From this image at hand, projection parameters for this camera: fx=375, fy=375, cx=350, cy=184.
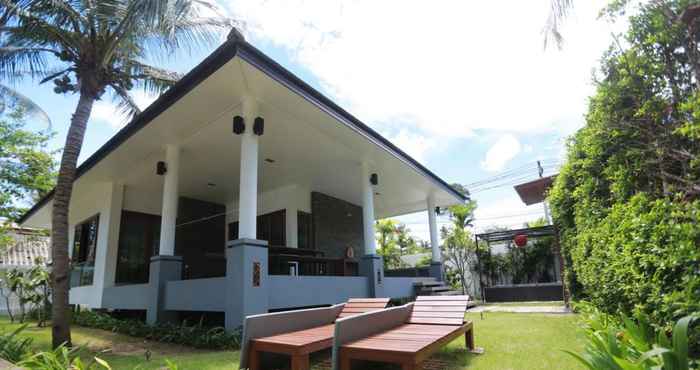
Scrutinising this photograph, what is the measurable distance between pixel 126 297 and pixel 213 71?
264 inches

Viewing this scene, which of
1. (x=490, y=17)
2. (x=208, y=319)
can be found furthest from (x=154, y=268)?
(x=490, y=17)

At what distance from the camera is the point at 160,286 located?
798cm

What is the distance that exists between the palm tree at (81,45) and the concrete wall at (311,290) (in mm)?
3381

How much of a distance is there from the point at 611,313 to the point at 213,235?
12.2m

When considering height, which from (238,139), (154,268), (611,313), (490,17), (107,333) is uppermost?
(490,17)

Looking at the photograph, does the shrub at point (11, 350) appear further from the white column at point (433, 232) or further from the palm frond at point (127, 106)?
the white column at point (433, 232)

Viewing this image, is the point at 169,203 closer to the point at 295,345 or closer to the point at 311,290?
the point at 311,290

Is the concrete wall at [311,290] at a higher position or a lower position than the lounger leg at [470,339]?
higher

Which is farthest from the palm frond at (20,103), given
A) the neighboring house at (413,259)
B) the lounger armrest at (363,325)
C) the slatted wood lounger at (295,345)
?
the neighboring house at (413,259)

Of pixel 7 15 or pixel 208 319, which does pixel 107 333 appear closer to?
pixel 208 319

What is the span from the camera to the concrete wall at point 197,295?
266 inches

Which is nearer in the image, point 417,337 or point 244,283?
point 417,337

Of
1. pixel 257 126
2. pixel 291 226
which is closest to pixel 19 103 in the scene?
pixel 291 226

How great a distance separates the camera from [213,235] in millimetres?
13547
